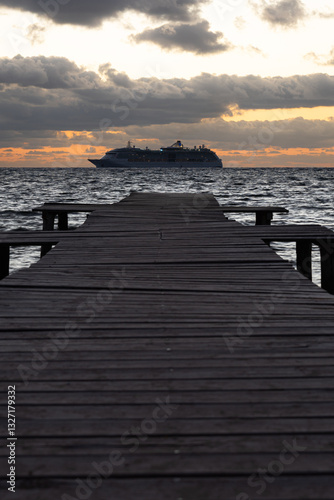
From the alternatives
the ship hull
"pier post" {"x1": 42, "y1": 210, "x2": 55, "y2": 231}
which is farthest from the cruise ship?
"pier post" {"x1": 42, "y1": 210, "x2": 55, "y2": 231}

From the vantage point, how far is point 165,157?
9800cm

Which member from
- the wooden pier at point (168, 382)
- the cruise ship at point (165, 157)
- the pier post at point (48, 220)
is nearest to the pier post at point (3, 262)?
the wooden pier at point (168, 382)

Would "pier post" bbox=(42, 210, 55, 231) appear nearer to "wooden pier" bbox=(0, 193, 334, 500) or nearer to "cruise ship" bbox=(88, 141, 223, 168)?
"wooden pier" bbox=(0, 193, 334, 500)

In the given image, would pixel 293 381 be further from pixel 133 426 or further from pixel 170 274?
pixel 170 274

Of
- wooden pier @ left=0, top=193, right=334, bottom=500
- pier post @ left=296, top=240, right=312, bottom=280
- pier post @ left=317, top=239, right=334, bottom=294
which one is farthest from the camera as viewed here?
pier post @ left=296, top=240, right=312, bottom=280

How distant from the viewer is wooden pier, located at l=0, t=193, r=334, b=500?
4.86ft

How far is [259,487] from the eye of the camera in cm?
144

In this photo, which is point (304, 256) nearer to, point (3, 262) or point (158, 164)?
point (3, 262)

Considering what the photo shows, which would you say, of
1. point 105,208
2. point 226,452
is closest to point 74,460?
point 226,452

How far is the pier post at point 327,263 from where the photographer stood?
5898 mm

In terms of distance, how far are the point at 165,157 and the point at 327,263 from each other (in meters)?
93.8

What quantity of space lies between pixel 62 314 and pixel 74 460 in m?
1.51

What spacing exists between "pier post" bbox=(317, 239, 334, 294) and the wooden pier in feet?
6.07

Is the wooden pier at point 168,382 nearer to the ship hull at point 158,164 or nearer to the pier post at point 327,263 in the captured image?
the pier post at point 327,263
